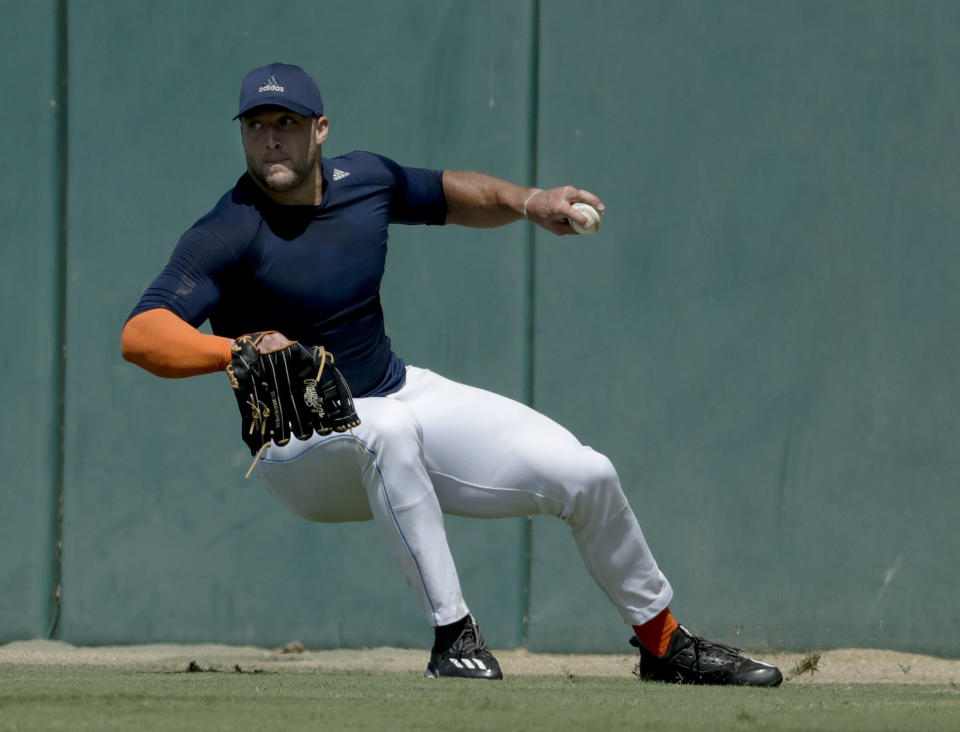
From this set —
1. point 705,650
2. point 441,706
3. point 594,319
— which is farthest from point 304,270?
point 594,319

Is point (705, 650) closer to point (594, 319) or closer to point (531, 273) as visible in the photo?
point (594, 319)

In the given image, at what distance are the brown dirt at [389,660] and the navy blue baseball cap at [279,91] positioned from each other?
185 centimetres

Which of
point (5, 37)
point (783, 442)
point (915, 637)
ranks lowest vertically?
point (915, 637)

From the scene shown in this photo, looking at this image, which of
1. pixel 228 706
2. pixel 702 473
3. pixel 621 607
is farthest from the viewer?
pixel 702 473

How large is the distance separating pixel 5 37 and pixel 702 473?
2.89 m

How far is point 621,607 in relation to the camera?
12.7ft

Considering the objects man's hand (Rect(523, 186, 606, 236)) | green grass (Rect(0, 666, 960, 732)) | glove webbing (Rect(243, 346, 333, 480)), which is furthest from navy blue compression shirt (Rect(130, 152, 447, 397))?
green grass (Rect(0, 666, 960, 732))

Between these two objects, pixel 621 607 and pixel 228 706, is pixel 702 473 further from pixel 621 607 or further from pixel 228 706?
pixel 228 706

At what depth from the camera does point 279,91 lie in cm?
391

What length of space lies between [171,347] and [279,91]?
2.68 feet

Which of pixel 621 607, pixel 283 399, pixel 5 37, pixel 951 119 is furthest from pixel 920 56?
pixel 5 37

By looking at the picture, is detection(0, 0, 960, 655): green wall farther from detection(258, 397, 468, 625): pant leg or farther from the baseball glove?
the baseball glove

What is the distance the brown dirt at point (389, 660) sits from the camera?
484cm

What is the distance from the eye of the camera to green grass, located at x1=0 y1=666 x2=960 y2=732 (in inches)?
113
